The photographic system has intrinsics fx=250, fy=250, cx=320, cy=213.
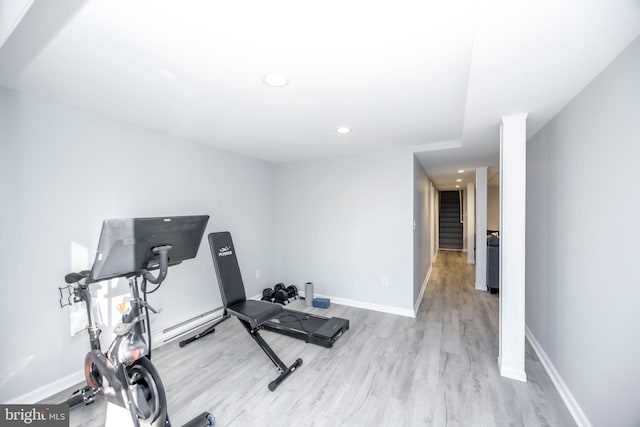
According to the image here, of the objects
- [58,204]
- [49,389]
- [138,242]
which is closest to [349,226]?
[138,242]

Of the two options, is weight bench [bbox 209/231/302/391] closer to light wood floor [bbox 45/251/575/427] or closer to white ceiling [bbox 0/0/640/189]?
light wood floor [bbox 45/251/575/427]

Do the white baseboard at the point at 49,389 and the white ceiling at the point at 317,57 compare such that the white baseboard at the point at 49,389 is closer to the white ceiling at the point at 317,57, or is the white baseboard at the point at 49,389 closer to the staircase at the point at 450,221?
the white ceiling at the point at 317,57

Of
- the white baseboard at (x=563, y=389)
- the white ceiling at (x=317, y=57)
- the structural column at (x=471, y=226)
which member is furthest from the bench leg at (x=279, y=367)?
the structural column at (x=471, y=226)

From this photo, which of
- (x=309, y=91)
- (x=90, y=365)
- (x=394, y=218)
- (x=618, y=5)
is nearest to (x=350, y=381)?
(x=90, y=365)

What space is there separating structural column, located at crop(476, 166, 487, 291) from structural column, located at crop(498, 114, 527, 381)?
2.68 metres

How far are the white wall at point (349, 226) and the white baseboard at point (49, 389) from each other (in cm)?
262

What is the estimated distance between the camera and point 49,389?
1.83 meters

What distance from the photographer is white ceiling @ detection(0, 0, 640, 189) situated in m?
1.04

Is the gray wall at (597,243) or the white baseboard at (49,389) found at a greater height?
the gray wall at (597,243)

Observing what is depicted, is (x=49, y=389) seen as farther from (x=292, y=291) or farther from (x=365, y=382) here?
(x=292, y=291)

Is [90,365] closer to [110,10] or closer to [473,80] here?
[110,10]

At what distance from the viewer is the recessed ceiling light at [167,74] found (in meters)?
1.51

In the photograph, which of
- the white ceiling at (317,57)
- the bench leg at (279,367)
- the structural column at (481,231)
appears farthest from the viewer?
the structural column at (481,231)

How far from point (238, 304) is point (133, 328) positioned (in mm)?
1106
